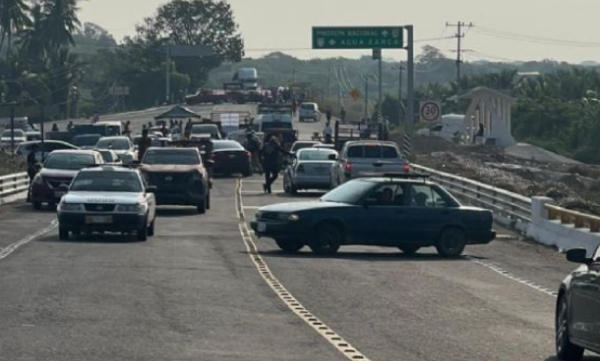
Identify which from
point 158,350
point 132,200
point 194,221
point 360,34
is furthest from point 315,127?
point 158,350

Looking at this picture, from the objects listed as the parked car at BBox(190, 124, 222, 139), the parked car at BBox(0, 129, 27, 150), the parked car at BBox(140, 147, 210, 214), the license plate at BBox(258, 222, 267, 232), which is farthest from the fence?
the parked car at BBox(0, 129, 27, 150)

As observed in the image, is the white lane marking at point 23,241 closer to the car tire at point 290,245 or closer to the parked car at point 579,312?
the car tire at point 290,245

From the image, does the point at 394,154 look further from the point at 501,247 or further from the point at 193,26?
the point at 193,26

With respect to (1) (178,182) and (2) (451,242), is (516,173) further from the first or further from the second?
(2) (451,242)

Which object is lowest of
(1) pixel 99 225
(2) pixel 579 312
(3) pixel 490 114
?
(3) pixel 490 114

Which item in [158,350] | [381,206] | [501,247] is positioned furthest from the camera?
[501,247]

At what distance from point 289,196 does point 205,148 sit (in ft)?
18.0

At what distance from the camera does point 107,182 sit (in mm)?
30828

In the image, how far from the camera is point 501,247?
3138 cm

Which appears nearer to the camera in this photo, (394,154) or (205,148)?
(394,154)

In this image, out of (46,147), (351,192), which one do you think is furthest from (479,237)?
(46,147)

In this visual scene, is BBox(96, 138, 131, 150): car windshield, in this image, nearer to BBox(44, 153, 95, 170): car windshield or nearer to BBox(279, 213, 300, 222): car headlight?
BBox(44, 153, 95, 170): car windshield

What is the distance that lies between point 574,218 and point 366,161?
1514cm

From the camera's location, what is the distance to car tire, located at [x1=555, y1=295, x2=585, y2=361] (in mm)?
14250
